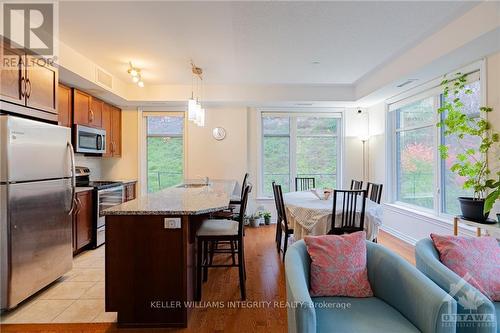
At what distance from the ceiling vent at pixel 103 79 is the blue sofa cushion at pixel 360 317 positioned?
3.95m

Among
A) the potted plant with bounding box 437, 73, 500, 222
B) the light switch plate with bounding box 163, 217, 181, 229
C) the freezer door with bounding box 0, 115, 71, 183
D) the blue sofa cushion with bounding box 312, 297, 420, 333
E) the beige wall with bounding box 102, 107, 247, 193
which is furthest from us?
the beige wall with bounding box 102, 107, 247, 193

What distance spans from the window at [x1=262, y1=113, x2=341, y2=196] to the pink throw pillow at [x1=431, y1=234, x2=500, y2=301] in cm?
388

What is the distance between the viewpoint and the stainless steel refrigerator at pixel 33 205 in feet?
7.18

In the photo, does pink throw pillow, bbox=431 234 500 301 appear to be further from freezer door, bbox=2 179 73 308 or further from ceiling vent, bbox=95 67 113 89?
ceiling vent, bbox=95 67 113 89

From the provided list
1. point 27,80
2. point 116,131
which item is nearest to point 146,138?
point 116,131

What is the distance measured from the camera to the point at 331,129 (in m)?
5.73

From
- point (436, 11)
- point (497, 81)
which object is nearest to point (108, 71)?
point (436, 11)

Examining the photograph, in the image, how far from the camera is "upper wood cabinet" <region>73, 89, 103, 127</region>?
3887 millimetres

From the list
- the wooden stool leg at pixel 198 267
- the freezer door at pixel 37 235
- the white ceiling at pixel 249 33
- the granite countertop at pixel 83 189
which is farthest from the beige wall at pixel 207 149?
the wooden stool leg at pixel 198 267

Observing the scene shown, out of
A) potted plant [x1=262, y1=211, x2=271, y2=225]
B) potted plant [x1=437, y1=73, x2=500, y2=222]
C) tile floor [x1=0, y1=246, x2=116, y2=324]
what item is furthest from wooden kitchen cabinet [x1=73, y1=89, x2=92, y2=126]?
potted plant [x1=437, y1=73, x2=500, y2=222]

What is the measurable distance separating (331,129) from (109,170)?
4546 millimetres

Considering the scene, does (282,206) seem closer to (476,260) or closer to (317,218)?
(317,218)

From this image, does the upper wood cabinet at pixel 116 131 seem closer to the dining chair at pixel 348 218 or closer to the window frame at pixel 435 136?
the dining chair at pixel 348 218

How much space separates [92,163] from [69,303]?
307cm
